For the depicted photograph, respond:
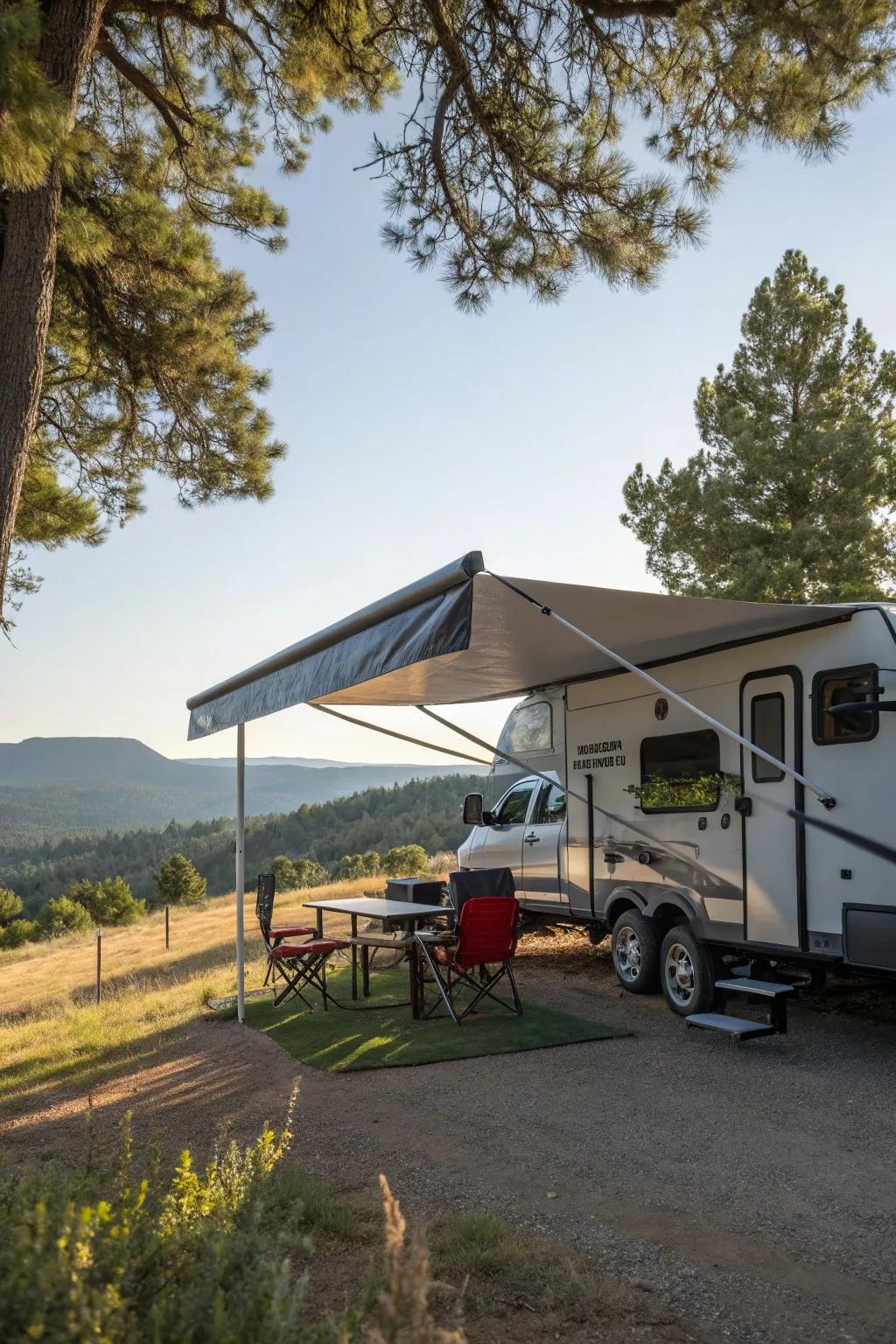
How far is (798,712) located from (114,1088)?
15.0ft

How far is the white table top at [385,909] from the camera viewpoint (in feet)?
26.4

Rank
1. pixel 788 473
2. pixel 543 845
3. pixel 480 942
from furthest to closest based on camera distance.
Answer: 1. pixel 788 473
2. pixel 543 845
3. pixel 480 942

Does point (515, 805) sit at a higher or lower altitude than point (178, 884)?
higher

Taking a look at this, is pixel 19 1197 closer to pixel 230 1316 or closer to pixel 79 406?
pixel 230 1316

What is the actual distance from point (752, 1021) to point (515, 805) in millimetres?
3717

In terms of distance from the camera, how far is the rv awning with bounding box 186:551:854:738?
16.3ft

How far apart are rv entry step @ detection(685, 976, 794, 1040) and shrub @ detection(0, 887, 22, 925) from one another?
36671mm

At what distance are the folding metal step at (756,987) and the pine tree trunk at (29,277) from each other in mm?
4842

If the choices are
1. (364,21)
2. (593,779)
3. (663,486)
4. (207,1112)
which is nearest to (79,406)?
(364,21)

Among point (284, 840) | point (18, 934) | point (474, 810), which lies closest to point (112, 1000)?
point (474, 810)

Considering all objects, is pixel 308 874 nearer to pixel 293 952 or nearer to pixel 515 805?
pixel 515 805

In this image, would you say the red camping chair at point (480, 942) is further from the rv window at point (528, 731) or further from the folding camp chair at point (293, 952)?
the rv window at point (528, 731)

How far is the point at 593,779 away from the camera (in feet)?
28.3

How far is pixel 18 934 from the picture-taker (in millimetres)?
33500
